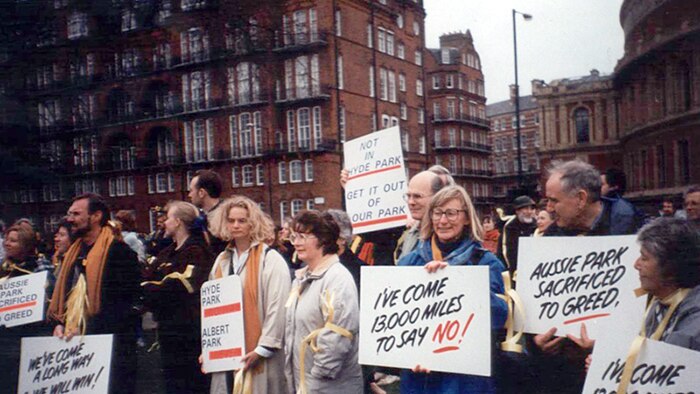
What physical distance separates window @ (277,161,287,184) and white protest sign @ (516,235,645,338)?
5.40 metres

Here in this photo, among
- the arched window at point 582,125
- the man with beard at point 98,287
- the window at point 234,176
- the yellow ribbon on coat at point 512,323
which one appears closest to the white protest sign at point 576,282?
the yellow ribbon on coat at point 512,323

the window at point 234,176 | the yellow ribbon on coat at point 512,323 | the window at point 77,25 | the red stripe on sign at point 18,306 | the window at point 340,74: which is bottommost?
the red stripe on sign at point 18,306

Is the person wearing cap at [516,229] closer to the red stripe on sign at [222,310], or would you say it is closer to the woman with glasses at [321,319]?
the woman with glasses at [321,319]

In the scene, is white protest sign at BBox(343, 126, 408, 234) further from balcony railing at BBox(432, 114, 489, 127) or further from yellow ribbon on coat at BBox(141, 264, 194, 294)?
balcony railing at BBox(432, 114, 489, 127)

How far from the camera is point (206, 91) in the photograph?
26.0 feet

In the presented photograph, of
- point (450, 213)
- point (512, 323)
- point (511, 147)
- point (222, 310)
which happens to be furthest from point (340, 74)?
point (512, 323)

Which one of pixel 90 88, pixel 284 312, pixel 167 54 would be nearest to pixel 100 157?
pixel 90 88

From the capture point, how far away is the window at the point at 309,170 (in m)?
7.74

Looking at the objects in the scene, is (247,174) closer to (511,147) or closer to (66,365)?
(511,147)

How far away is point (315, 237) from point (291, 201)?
204 inches

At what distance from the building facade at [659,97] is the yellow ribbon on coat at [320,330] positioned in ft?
9.47

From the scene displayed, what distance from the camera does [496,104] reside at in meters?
9.21

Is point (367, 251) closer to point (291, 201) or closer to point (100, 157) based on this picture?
point (291, 201)

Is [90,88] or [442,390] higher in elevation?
[90,88]
